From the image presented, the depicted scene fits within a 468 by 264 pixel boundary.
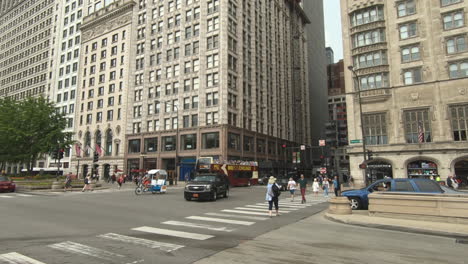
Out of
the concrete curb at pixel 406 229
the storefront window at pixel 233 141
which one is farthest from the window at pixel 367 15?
the concrete curb at pixel 406 229

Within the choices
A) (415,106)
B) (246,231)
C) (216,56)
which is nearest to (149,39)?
(216,56)

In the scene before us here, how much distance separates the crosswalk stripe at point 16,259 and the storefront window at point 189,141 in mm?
41859

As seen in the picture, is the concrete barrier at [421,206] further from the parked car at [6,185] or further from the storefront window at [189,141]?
the storefront window at [189,141]

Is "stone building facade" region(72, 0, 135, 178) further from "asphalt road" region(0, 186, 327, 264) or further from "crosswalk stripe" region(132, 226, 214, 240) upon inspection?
"crosswalk stripe" region(132, 226, 214, 240)

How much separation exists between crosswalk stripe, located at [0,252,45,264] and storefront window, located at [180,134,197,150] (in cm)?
4186

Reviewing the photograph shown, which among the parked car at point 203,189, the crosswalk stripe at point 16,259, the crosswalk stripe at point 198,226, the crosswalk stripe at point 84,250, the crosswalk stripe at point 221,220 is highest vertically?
the parked car at point 203,189

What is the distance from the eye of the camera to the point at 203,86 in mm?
48938

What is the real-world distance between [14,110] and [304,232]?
1758 inches

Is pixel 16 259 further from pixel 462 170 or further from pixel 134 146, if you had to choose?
pixel 134 146

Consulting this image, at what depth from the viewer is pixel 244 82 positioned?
2090 inches

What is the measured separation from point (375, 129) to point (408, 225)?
2989 cm

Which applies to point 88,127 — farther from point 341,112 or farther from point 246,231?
point 341,112

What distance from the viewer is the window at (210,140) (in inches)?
1825

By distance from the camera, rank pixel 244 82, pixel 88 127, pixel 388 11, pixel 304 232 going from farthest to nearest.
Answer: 1. pixel 88 127
2. pixel 244 82
3. pixel 388 11
4. pixel 304 232
